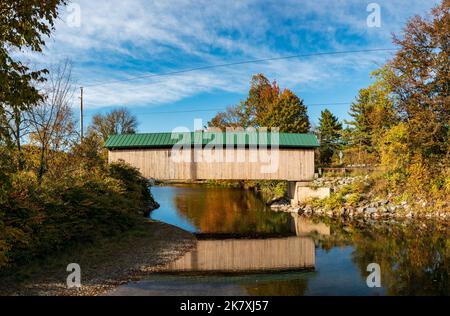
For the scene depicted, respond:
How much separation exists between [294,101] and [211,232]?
24.5 metres

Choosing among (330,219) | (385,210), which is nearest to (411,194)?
(385,210)

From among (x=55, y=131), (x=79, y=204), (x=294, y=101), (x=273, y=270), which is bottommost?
(x=273, y=270)

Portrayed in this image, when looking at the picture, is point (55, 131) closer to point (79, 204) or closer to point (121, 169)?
point (121, 169)

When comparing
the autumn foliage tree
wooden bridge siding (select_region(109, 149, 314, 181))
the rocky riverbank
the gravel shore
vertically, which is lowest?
the gravel shore

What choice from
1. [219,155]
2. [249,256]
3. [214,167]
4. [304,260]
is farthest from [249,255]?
[219,155]

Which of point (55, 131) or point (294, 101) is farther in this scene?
point (294, 101)

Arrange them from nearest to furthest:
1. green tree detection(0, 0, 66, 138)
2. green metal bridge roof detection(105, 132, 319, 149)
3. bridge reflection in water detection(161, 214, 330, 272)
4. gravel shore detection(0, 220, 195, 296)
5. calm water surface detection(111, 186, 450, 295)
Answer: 1. green tree detection(0, 0, 66, 138)
2. gravel shore detection(0, 220, 195, 296)
3. calm water surface detection(111, 186, 450, 295)
4. bridge reflection in water detection(161, 214, 330, 272)
5. green metal bridge roof detection(105, 132, 319, 149)

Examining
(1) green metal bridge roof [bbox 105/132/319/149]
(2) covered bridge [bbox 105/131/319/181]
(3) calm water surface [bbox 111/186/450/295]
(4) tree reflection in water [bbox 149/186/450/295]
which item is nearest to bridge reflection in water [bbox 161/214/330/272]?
→ (3) calm water surface [bbox 111/186/450/295]

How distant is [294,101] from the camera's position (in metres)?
37.2

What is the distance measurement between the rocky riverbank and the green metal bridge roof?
3526 millimetres

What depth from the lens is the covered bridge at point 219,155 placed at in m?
24.0

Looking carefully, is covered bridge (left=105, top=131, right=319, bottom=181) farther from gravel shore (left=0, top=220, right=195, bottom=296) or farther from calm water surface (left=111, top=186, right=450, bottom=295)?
gravel shore (left=0, top=220, right=195, bottom=296)

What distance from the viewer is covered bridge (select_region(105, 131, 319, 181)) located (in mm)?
24000

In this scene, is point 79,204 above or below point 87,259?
above
